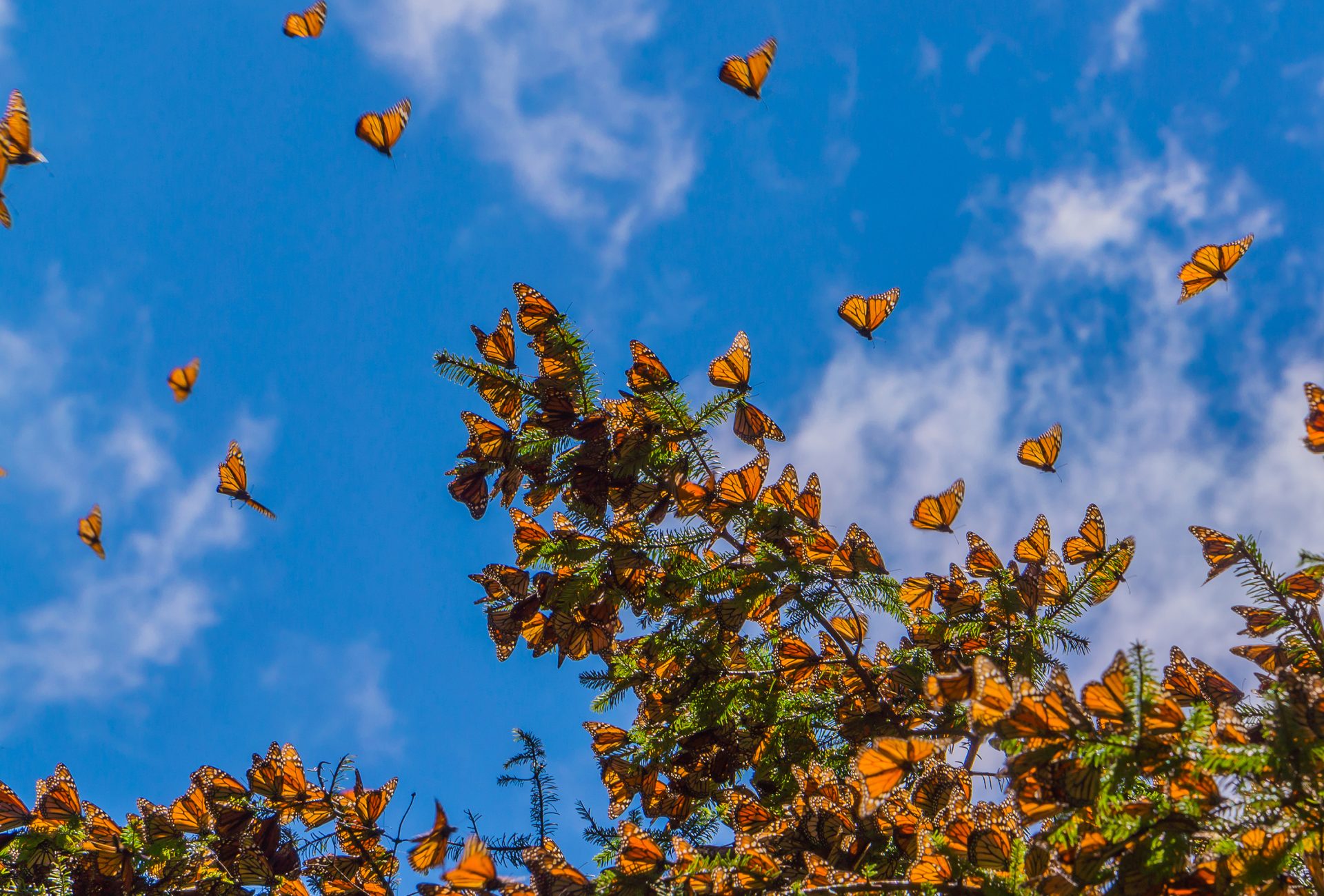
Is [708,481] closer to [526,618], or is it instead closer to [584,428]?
[584,428]

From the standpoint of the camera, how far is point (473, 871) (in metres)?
1.47

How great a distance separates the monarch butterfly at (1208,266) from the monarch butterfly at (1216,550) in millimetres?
1001

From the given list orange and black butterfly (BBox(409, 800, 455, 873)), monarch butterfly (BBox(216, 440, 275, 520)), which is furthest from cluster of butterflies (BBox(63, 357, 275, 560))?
orange and black butterfly (BBox(409, 800, 455, 873))

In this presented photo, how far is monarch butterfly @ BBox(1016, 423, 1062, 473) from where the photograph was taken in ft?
8.00

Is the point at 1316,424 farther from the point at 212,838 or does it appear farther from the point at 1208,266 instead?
the point at 212,838

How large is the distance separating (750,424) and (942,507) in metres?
0.72

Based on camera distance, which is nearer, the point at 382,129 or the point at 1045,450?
the point at 1045,450

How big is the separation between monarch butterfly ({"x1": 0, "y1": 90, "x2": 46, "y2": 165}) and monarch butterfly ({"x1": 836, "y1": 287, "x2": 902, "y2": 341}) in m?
2.65

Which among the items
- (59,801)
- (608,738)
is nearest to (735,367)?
(608,738)

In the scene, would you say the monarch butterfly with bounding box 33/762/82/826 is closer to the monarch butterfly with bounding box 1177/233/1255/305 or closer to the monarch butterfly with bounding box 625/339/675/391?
the monarch butterfly with bounding box 625/339/675/391

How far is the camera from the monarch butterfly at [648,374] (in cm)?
201

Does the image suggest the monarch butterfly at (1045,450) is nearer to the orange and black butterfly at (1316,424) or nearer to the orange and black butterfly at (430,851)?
the orange and black butterfly at (1316,424)

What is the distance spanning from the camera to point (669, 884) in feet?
5.40

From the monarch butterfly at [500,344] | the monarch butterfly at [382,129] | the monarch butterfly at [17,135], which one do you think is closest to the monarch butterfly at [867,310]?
the monarch butterfly at [500,344]
